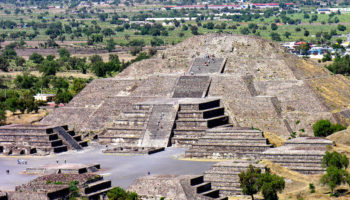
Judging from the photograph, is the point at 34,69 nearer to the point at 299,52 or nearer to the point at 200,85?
the point at 299,52

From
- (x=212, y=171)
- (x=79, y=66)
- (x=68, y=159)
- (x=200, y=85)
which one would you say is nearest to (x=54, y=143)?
(x=68, y=159)

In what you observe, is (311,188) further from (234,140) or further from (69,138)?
(69,138)

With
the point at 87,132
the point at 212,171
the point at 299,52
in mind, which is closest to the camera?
the point at 212,171

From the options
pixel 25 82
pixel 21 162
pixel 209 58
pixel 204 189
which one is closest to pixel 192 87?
pixel 209 58

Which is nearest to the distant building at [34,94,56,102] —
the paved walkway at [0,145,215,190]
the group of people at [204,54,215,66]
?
the group of people at [204,54,215,66]

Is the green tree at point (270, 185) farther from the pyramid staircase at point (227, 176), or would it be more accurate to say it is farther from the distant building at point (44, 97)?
the distant building at point (44, 97)

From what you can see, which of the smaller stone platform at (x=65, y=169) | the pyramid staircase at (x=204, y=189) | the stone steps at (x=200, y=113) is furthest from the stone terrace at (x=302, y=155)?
the smaller stone platform at (x=65, y=169)

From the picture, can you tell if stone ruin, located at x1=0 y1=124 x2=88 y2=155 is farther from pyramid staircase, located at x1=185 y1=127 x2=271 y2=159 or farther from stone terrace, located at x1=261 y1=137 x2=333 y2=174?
stone terrace, located at x1=261 y1=137 x2=333 y2=174
